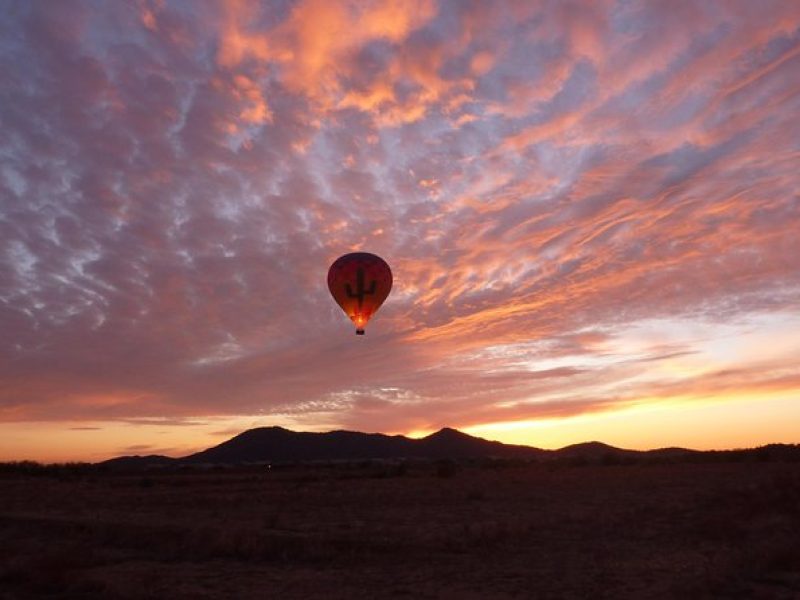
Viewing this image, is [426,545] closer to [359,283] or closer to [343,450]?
[359,283]

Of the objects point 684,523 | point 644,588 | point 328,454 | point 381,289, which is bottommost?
point 644,588

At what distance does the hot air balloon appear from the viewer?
107ft

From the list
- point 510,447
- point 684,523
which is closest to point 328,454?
point 510,447

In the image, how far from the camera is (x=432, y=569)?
51.6 ft

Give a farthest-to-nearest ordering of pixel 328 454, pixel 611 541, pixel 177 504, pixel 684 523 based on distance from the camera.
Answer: pixel 328 454, pixel 177 504, pixel 684 523, pixel 611 541

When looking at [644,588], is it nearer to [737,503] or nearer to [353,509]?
[737,503]

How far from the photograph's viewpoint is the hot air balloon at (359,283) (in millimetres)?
32750

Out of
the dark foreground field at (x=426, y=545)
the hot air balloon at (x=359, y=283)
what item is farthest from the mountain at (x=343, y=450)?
the dark foreground field at (x=426, y=545)

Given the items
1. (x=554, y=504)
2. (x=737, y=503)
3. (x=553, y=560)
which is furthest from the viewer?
(x=554, y=504)

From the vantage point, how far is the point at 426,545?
18438 mm

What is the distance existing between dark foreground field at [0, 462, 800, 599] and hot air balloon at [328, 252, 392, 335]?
8.97 m

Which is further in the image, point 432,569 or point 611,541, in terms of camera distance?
point 611,541

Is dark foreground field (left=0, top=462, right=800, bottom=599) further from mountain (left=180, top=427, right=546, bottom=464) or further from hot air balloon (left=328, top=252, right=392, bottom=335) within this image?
mountain (left=180, top=427, right=546, bottom=464)

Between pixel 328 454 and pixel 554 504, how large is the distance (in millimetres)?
168096
